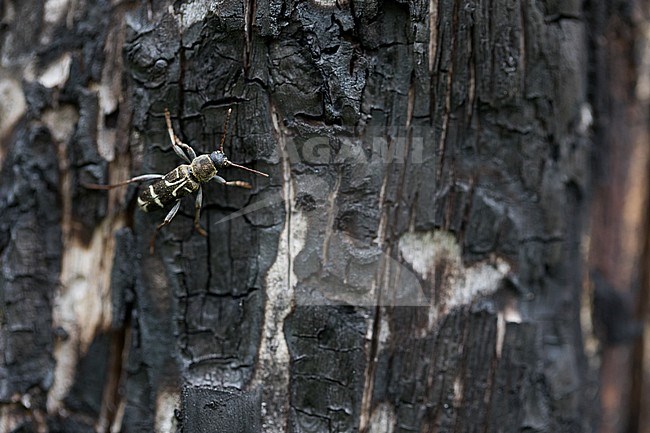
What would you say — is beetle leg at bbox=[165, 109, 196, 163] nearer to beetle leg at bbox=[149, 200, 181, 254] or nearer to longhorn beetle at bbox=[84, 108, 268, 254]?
longhorn beetle at bbox=[84, 108, 268, 254]

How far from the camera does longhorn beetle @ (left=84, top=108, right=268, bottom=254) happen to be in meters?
2.13

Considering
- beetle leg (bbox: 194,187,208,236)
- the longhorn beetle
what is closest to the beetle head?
the longhorn beetle

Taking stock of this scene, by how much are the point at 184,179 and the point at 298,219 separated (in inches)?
18.0

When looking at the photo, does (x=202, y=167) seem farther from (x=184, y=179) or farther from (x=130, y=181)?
(x=130, y=181)

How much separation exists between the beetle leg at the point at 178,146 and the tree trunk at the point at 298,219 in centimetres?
3

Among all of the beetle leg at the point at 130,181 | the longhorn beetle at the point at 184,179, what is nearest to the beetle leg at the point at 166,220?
the longhorn beetle at the point at 184,179

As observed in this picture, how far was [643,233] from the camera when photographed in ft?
11.5

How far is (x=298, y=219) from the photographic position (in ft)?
6.84

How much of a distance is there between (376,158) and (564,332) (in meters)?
1.24

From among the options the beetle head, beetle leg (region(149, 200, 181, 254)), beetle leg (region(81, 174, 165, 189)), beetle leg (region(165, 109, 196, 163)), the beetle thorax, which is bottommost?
beetle leg (region(149, 200, 181, 254))

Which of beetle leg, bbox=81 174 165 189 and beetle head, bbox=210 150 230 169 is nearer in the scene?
beetle head, bbox=210 150 230 169

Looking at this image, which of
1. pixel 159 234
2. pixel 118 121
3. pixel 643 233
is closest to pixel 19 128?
pixel 118 121

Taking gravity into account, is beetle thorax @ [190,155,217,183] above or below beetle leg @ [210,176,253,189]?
above

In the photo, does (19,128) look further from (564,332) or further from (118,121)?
(564,332)
